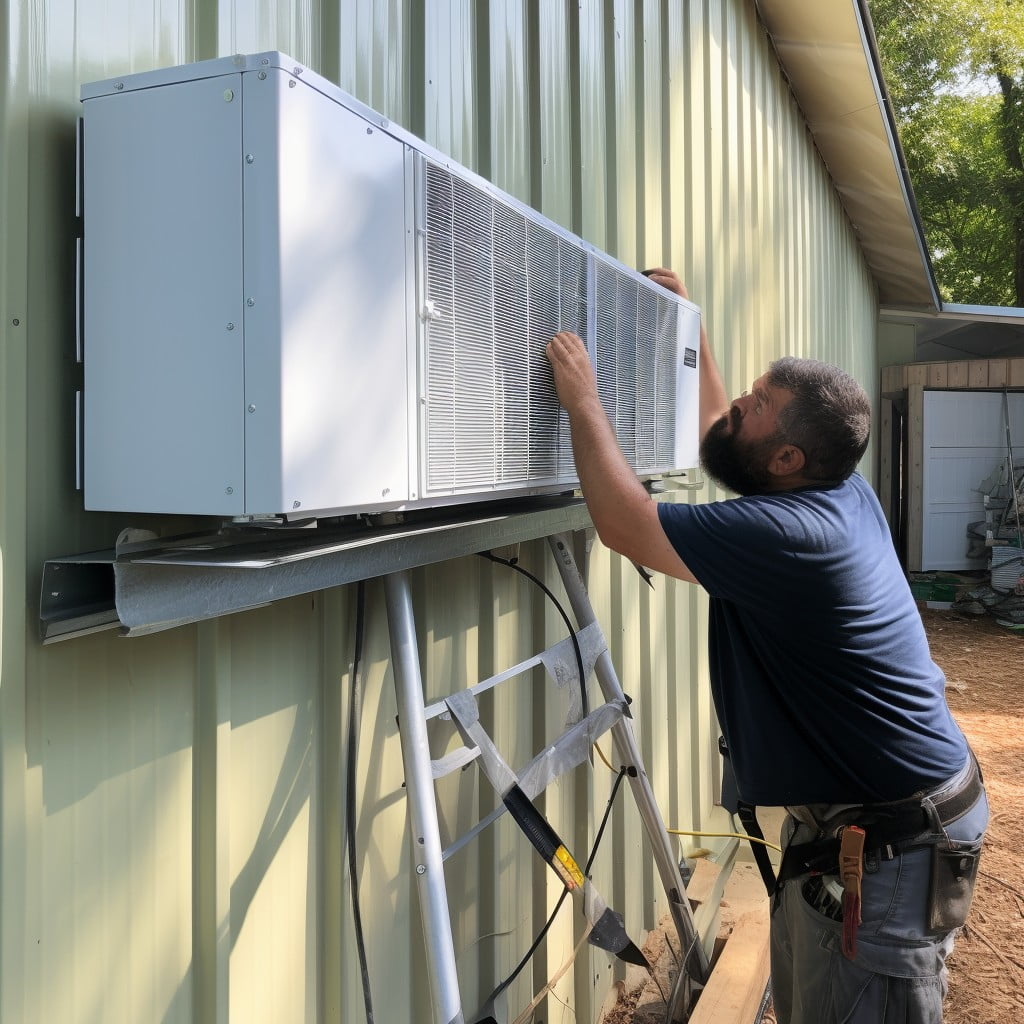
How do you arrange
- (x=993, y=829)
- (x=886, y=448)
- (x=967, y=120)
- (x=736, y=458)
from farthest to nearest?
(x=967, y=120)
(x=886, y=448)
(x=993, y=829)
(x=736, y=458)

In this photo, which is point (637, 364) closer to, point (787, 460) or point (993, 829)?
point (787, 460)

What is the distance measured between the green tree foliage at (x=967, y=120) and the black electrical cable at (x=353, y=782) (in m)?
19.9

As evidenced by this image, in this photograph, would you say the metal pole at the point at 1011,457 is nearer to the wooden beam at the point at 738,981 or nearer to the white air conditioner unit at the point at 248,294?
the wooden beam at the point at 738,981

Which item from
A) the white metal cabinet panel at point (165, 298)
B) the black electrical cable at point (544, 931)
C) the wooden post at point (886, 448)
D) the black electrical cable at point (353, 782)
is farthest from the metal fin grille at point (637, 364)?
the wooden post at point (886, 448)

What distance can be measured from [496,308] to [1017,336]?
1239 cm

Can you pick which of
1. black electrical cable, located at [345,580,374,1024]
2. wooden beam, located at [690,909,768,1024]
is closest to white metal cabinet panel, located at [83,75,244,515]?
black electrical cable, located at [345,580,374,1024]

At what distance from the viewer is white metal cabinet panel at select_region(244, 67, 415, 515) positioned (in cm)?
113

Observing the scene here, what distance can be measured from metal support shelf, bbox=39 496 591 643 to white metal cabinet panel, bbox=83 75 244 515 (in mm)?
79

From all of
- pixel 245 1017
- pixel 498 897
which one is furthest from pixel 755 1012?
pixel 245 1017

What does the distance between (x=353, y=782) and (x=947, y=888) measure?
140cm

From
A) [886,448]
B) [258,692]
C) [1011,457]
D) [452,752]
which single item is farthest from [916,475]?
[258,692]

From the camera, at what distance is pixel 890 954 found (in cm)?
207

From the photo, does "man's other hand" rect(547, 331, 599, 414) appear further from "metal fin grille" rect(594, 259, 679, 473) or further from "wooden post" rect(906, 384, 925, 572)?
"wooden post" rect(906, 384, 925, 572)

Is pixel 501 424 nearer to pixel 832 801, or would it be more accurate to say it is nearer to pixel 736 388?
pixel 832 801
